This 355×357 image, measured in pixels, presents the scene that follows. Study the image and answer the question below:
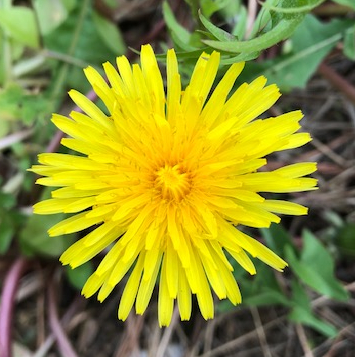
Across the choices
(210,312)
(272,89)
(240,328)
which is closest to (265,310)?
(240,328)

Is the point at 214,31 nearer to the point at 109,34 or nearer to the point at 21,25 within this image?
the point at 109,34

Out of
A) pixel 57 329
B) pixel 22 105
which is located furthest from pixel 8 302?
pixel 22 105

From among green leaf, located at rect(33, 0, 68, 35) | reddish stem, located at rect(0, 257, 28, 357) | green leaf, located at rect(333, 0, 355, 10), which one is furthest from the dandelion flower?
green leaf, located at rect(33, 0, 68, 35)

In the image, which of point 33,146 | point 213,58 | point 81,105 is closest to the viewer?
point 213,58

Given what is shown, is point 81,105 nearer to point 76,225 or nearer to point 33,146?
point 76,225

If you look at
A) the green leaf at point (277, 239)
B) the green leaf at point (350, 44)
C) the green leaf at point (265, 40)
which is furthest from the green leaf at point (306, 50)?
the green leaf at point (265, 40)

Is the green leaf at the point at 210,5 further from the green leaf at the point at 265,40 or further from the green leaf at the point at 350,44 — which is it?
the green leaf at the point at 350,44
